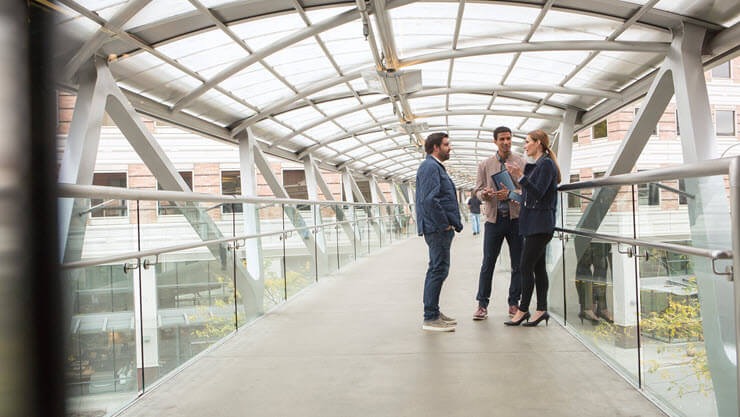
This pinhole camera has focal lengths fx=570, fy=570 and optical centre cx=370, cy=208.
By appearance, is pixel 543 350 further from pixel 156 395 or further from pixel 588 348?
pixel 156 395

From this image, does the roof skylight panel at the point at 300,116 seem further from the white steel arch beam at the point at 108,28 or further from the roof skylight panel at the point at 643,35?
the roof skylight panel at the point at 643,35

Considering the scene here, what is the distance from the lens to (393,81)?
10.5 metres

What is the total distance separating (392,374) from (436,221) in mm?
1511

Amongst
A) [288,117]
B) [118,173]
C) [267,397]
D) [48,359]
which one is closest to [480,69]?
[288,117]

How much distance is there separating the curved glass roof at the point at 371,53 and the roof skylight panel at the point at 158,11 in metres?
0.02

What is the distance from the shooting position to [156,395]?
325cm

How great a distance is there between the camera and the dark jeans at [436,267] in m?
4.74

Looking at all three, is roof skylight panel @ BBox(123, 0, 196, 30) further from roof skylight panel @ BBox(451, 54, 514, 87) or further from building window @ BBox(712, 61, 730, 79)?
building window @ BBox(712, 61, 730, 79)

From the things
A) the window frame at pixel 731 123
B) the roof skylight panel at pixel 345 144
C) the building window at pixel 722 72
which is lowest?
the roof skylight panel at pixel 345 144

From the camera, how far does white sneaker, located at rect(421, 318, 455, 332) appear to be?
15.4 feet

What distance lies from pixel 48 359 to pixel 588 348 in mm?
3748

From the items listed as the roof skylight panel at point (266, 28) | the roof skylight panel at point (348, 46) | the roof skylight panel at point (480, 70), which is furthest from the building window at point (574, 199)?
the roof skylight panel at point (480, 70)

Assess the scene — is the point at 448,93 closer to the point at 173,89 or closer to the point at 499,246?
the point at 173,89

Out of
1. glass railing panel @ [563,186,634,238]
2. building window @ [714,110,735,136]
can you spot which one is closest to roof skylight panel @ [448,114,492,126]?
glass railing panel @ [563,186,634,238]
